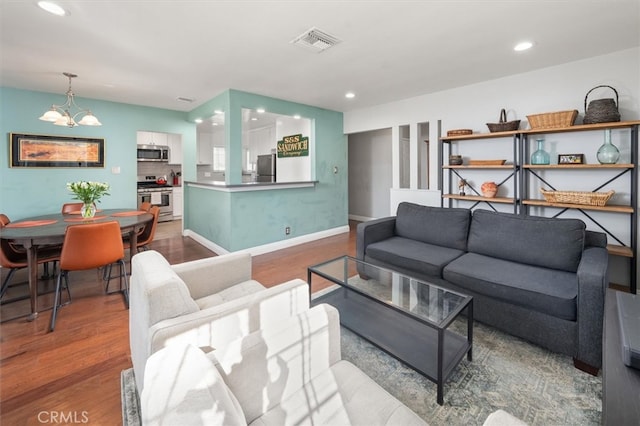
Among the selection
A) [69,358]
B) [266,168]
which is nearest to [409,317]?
[69,358]

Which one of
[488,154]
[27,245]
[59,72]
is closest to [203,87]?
[59,72]

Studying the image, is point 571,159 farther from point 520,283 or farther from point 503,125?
point 520,283

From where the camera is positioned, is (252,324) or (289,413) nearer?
(289,413)

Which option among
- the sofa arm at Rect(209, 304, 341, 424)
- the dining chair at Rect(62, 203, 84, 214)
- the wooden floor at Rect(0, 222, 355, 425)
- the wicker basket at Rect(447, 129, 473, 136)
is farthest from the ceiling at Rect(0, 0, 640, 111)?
the wooden floor at Rect(0, 222, 355, 425)

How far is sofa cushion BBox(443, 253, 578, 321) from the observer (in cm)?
196

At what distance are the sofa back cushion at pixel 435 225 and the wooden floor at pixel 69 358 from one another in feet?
4.16

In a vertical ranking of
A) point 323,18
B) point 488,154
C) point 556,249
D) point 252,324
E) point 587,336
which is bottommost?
point 587,336

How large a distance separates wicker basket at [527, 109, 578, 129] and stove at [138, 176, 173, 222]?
7583mm

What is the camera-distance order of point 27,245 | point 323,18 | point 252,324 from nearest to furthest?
1. point 252,324
2. point 323,18
3. point 27,245

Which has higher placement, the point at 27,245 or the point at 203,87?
the point at 203,87

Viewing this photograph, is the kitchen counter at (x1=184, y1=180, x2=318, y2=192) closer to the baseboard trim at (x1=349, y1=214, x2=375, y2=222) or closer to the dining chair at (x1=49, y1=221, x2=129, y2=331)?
the dining chair at (x1=49, y1=221, x2=129, y2=331)

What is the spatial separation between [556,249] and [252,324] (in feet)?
8.26

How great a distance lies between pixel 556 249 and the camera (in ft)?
8.00

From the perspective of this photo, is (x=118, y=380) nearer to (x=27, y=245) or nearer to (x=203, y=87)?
(x=27, y=245)
